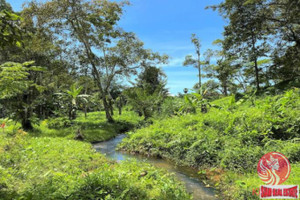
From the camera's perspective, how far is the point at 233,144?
6.88 meters

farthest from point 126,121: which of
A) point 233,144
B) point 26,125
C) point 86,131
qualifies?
point 233,144

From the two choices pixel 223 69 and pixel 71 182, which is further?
pixel 223 69

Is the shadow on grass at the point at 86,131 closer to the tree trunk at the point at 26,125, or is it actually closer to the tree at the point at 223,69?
the tree trunk at the point at 26,125

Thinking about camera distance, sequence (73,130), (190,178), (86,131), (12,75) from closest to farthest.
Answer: (12,75) → (190,178) → (73,130) → (86,131)

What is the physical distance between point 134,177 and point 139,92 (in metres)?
12.4

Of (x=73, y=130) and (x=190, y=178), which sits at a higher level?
(x=73, y=130)

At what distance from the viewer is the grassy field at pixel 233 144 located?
5.44 meters

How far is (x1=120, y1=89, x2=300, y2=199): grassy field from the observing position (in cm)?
544

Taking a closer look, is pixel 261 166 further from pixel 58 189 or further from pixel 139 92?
pixel 139 92

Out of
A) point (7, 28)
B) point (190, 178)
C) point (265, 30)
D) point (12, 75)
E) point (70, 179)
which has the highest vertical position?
point (265, 30)

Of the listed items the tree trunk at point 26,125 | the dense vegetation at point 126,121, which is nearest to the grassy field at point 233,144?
the dense vegetation at point 126,121

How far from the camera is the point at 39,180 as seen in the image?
4574 mm

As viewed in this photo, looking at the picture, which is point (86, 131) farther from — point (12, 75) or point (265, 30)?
point (265, 30)

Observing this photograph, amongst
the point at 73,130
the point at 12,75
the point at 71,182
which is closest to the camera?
the point at 71,182
